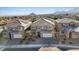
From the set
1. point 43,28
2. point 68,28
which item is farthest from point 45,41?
point 68,28

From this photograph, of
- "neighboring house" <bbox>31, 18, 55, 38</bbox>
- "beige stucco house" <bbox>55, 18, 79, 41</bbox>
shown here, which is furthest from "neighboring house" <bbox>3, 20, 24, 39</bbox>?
"beige stucco house" <bbox>55, 18, 79, 41</bbox>

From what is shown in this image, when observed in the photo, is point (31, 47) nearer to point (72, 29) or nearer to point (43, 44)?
point (43, 44)

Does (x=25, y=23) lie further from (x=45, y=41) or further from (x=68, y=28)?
(x=68, y=28)

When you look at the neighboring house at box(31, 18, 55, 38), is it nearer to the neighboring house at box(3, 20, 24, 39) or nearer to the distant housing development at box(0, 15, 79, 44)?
the distant housing development at box(0, 15, 79, 44)

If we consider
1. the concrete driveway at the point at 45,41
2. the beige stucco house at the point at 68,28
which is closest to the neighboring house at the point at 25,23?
the concrete driveway at the point at 45,41

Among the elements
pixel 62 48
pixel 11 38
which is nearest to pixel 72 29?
pixel 62 48

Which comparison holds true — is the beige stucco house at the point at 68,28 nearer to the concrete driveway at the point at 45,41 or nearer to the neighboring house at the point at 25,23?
the concrete driveway at the point at 45,41
